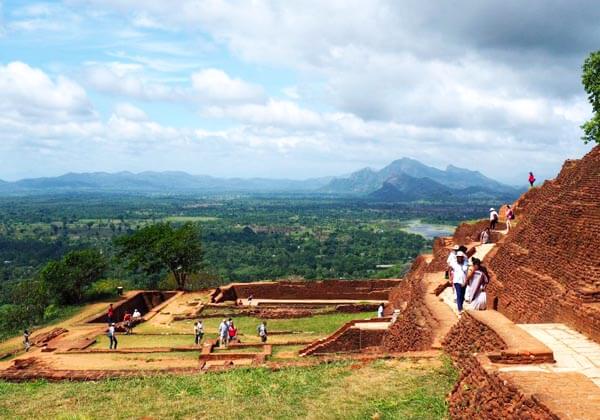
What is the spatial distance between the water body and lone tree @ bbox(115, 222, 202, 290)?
9790 centimetres

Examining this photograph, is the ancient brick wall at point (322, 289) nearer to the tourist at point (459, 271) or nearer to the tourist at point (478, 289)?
the tourist at point (459, 271)

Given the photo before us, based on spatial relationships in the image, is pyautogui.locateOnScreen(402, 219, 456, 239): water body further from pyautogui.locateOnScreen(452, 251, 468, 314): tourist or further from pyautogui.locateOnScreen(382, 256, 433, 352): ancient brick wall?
pyautogui.locateOnScreen(452, 251, 468, 314): tourist

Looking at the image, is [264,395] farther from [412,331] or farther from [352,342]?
[352,342]

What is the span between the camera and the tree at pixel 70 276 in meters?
29.2

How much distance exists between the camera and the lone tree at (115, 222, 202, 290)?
3312 cm

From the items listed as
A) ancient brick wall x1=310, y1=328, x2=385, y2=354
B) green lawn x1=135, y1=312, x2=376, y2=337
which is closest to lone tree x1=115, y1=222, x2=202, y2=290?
green lawn x1=135, y1=312, x2=376, y2=337

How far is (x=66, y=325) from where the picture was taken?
23.4 m

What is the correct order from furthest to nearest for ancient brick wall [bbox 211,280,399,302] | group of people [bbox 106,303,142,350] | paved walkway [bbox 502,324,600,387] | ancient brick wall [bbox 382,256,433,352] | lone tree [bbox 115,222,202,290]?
lone tree [bbox 115,222,202,290] < ancient brick wall [bbox 211,280,399,302] < group of people [bbox 106,303,142,350] < ancient brick wall [bbox 382,256,433,352] < paved walkway [bbox 502,324,600,387]

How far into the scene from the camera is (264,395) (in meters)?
8.97

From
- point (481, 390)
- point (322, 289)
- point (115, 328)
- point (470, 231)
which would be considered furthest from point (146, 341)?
point (470, 231)

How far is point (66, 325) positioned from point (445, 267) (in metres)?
17.3

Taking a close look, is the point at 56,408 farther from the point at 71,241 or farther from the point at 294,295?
the point at 71,241

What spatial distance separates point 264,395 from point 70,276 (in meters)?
24.0

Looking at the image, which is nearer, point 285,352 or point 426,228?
point 285,352
